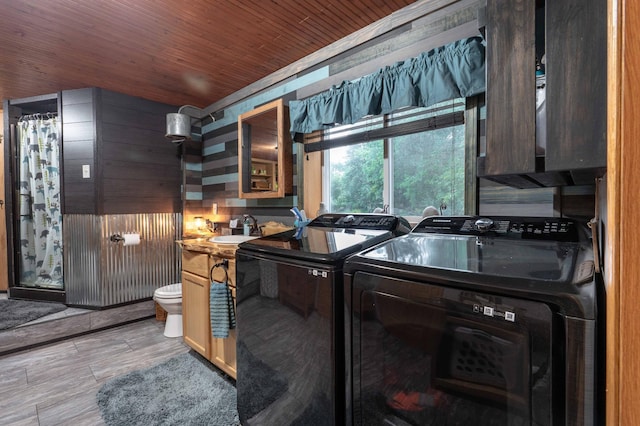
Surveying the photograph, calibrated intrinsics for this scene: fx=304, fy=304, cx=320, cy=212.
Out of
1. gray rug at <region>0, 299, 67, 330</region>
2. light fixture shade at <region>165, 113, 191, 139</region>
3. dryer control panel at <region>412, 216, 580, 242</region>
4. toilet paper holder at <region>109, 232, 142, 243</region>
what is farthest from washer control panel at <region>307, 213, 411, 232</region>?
gray rug at <region>0, 299, 67, 330</region>

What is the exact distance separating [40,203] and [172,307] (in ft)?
7.20

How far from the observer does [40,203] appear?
3451mm

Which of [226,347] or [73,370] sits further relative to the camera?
[73,370]

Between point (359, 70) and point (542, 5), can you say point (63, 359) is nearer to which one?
point (359, 70)

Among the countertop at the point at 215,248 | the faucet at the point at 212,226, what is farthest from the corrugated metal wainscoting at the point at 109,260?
the countertop at the point at 215,248

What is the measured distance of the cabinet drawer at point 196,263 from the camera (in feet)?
7.05

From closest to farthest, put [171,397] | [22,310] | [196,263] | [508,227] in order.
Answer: [508,227] < [171,397] < [196,263] < [22,310]

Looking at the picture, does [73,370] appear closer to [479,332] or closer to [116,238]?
[116,238]

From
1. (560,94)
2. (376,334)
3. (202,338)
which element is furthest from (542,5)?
(202,338)

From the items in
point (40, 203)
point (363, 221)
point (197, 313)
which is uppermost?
point (40, 203)

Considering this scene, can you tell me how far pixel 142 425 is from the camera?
1.66 meters

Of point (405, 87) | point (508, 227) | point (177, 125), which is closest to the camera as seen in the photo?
point (508, 227)

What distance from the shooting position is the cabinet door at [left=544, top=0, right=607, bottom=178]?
2.67 ft

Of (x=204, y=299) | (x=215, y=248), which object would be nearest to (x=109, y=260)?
(x=204, y=299)
